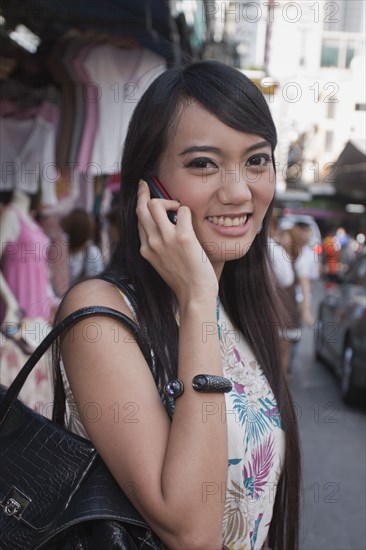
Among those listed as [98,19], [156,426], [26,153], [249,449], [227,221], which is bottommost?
[249,449]

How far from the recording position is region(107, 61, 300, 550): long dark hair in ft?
4.85

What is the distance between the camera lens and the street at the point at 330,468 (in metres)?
4.00

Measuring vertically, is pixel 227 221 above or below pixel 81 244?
above

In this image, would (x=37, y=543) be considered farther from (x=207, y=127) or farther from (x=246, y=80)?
(x=246, y=80)

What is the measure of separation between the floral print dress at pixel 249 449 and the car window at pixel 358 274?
6.20 metres

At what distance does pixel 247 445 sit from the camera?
1.51 metres

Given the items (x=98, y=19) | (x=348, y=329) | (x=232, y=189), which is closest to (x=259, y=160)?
(x=232, y=189)

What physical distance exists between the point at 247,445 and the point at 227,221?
0.52 m

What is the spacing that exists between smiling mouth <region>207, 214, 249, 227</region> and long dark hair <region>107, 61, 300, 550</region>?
0.60ft

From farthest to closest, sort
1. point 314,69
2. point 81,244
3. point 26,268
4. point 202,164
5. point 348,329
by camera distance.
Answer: point 314,69 → point 348,329 → point 81,244 → point 26,268 → point 202,164

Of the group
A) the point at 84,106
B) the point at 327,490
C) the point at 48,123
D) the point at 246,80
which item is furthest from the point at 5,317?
the point at 246,80

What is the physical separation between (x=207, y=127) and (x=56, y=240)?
14.3 feet

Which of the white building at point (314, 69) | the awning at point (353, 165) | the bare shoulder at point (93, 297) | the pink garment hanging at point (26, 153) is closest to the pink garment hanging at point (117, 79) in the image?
the pink garment hanging at point (26, 153)

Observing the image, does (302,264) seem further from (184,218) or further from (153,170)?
(184,218)
